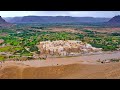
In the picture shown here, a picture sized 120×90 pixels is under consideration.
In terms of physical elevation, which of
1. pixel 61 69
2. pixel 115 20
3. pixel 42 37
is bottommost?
pixel 61 69

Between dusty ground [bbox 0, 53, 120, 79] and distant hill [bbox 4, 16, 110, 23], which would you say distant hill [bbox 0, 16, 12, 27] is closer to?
distant hill [bbox 4, 16, 110, 23]

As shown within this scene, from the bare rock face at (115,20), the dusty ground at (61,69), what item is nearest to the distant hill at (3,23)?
the dusty ground at (61,69)

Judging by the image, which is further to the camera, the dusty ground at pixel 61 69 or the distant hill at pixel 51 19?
the distant hill at pixel 51 19

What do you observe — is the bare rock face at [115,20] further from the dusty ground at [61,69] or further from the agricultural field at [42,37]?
the dusty ground at [61,69]

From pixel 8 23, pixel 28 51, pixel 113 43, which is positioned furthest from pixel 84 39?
pixel 8 23

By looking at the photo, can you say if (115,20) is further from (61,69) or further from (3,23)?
(3,23)

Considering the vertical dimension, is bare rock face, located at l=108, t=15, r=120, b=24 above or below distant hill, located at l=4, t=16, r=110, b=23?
below

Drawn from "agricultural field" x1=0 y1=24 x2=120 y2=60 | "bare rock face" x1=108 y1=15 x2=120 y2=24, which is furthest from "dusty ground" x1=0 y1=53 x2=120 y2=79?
"bare rock face" x1=108 y1=15 x2=120 y2=24

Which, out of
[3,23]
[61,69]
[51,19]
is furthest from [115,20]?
[3,23]

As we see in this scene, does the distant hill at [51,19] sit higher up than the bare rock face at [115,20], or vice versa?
A: the distant hill at [51,19]
